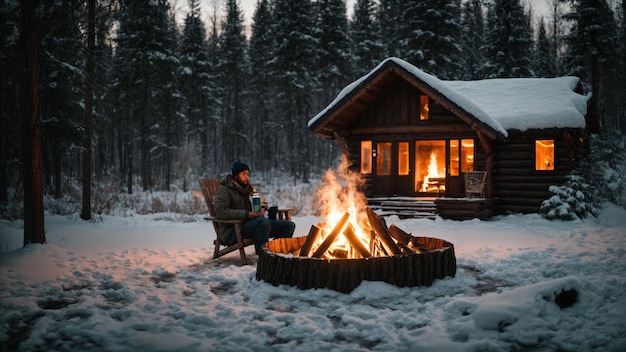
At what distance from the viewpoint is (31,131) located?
6.88 metres

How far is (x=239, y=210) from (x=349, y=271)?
216 cm

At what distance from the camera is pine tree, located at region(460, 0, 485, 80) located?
32562 mm

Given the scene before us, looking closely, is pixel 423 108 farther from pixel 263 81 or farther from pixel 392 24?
pixel 263 81

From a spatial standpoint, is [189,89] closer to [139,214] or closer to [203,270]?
[139,214]

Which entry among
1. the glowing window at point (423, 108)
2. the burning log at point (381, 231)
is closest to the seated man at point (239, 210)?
the burning log at point (381, 231)

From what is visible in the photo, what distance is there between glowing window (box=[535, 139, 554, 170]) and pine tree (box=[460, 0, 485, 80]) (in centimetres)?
1836

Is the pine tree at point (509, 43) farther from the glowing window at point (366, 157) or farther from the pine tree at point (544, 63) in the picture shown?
the glowing window at point (366, 157)

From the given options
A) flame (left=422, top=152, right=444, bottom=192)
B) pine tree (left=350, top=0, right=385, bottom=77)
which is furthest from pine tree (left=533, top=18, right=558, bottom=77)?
flame (left=422, top=152, right=444, bottom=192)

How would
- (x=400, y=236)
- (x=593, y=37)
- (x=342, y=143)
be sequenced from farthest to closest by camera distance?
(x=593, y=37)
(x=342, y=143)
(x=400, y=236)

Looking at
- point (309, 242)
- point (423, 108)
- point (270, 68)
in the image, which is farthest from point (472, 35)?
point (309, 242)

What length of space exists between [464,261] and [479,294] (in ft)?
6.26

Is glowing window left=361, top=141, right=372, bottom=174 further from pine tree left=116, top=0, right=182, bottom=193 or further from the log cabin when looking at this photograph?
pine tree left=116, top=0, right=182, bottom=193

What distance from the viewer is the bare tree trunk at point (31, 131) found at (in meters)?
6.84

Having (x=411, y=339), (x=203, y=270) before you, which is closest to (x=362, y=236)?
(x=203, y=270)
